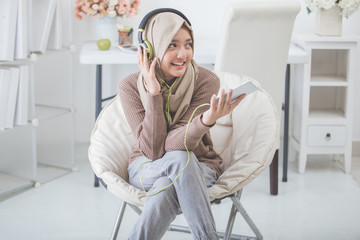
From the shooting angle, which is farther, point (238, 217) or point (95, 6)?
point (95, 6)

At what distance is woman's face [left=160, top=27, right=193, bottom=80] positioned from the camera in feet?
6.89

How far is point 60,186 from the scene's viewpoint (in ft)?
10.8

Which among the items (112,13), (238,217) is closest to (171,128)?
(238,217)

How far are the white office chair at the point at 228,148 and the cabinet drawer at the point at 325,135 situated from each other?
1.09 metres

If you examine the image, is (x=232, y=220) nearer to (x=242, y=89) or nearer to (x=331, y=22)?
(x=242, y=89)

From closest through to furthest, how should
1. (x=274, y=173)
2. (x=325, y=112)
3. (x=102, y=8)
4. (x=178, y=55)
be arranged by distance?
(x=178, y=55)
(x=274, y=173)
(x=102, y=8)
(x=325, y=112)

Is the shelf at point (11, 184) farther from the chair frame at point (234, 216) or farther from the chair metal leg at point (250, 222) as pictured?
the chair metal leg at point (250, 222)

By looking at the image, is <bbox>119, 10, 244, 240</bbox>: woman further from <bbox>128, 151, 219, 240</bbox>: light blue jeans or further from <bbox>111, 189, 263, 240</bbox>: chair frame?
<bbox>111, 189, 263, 240</bbox>: chair frame

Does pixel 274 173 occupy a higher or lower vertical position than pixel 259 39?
lower

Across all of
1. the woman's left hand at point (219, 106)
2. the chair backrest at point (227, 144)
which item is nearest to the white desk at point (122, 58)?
the chair backrest at point (227, 144)

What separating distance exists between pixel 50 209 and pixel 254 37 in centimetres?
132

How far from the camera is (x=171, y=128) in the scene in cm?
216

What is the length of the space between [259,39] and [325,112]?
1.01 m

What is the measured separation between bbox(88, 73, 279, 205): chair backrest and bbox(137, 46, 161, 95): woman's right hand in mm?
339
